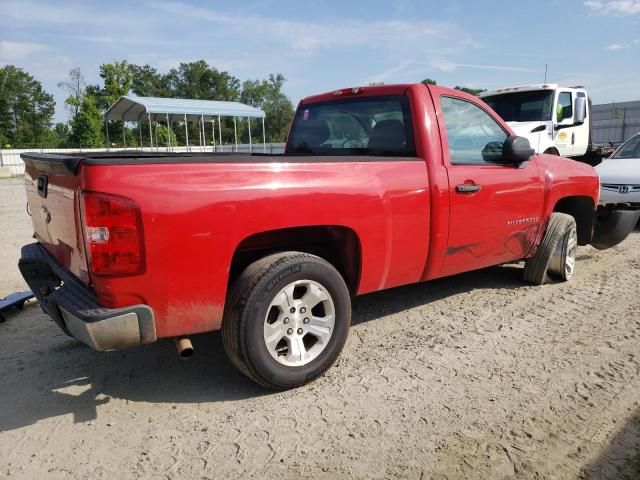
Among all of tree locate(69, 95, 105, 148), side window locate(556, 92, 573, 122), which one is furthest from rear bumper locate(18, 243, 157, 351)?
tree locate(69, 95, 105, 148)

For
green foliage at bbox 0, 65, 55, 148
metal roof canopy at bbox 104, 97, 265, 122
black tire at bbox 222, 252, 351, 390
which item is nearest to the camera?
black tire at bbox 222, 252, 351, 390

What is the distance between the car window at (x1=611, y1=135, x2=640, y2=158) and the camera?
8901 millimetres

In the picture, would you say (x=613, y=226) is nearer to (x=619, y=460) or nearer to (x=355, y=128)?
(x=355, y=128)

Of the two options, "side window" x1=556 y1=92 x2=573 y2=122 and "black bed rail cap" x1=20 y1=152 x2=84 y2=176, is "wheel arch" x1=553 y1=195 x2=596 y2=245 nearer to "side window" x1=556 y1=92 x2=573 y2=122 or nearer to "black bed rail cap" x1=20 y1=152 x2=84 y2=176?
"black bed rail cap" x1=20 y1=152 x2=84 y2=176

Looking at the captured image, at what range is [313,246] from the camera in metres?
3.55

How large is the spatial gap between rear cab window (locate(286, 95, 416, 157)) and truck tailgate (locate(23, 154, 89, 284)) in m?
2.26

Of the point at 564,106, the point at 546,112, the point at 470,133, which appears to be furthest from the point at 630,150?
the point at 470,133

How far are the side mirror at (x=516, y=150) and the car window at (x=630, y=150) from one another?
235 inches

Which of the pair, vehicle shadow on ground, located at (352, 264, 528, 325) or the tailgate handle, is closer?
the tailgate handle

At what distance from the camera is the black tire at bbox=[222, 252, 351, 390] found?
9.16 feet

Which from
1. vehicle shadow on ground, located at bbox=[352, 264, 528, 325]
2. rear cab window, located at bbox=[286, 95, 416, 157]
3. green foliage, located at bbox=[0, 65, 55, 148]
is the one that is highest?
green foliage, located at bbox=[0, 65, 55, 148]

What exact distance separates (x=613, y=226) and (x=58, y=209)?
19.0ft

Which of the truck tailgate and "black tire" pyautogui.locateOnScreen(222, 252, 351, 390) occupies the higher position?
the truck tailgate

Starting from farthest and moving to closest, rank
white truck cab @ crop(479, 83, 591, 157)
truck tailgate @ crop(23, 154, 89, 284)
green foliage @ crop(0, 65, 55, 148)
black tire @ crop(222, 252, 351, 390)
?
green foliage @ crop(0, 65, 55, 148)
white truck cab @ crop(479, 83, 591, 157)
black tire @ crop(222, 252, 351, 390)
truck tailgate @ crop(23, 154, 89, 284)
